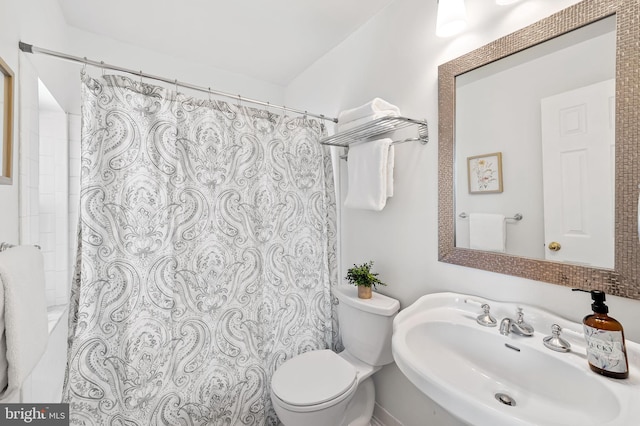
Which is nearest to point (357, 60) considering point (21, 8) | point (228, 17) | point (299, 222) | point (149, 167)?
point (228, 17)

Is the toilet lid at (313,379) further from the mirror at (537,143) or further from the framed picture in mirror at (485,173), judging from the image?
the framed picture in mirror at (485,173)

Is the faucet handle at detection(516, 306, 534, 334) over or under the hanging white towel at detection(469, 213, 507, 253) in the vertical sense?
under

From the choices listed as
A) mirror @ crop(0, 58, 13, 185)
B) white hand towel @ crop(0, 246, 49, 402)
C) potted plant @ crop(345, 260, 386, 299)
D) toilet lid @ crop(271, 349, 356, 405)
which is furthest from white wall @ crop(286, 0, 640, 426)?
mirror @ crop(0, 58, 13, 185)

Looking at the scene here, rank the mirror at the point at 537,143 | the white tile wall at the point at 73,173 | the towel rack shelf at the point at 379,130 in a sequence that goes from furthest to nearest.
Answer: the white tile wall at the point at 73,173 → the towel rack shelf at the point at 379,130 → the mirror at the point at 537,143

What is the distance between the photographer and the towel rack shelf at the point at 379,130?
55.3 inches

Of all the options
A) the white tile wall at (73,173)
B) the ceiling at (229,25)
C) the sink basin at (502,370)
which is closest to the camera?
the sink basin at (502,370)

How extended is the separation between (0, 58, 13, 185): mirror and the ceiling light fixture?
A: 1625mm

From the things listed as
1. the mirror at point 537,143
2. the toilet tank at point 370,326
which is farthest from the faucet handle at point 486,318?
the toilet tank at point 370,326

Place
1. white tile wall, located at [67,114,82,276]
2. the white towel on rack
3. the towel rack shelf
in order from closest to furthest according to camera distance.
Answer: the towel rack shelf
the white towel on rack
white tile wall, located at [67,114,82,276]

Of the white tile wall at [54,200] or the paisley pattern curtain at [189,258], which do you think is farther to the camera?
Answer: the white tile wall at [54,200]

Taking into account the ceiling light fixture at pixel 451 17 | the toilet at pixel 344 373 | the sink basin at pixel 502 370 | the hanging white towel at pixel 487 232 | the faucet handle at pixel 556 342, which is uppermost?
the ceiling light fixture at pixel 451 17

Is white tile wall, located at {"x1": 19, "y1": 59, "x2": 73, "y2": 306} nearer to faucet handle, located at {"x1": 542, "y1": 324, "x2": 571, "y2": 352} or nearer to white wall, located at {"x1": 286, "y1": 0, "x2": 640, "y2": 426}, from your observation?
white wall, located at {"x1": 286, "y1": 0, "x2": 640, "y2": 426}

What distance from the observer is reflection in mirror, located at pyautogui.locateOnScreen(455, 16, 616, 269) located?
905 mm

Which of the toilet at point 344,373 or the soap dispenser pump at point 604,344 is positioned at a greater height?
the soap dispenser pump at point 604,344
